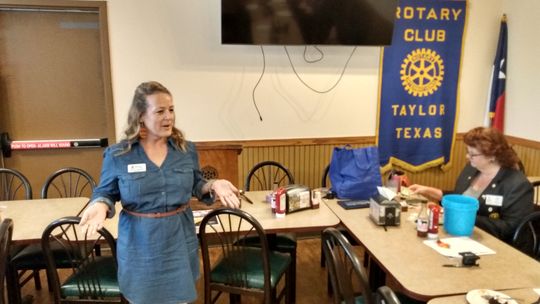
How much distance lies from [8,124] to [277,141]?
2325 millimetres

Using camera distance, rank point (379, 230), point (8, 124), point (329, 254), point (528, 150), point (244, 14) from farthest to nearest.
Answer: point (528, 150), point (8, 124), point (244, 14), point (379, 230), point (329, 254)

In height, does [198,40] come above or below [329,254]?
above

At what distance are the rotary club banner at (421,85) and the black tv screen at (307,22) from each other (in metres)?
0.36

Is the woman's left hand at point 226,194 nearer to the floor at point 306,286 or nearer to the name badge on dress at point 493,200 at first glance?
the floor at point 306,286

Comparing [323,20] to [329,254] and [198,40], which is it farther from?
[329,254]

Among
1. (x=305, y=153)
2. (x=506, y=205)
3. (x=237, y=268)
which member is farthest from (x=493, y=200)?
(x=305, y=153)

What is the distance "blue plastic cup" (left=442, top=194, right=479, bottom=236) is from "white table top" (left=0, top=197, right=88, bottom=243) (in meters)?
2.12

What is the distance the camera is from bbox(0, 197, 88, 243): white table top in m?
2.12

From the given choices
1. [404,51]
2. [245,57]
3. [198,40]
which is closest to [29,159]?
[198,40]

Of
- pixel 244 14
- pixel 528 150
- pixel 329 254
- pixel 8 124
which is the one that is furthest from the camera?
pixel 528 150

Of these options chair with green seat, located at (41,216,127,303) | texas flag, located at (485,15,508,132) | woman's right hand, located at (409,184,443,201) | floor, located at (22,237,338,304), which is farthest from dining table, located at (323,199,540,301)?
texas flag, located at (485,15,508,132)

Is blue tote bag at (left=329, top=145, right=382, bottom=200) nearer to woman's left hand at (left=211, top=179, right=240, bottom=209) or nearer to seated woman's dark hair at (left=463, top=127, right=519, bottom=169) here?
seated woman's dark hair at (left=463, top=127, right=519, bottom=169)

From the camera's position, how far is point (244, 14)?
3.21 metres

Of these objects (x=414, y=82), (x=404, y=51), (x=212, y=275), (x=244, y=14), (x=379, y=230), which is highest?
(x=244, y=14)
